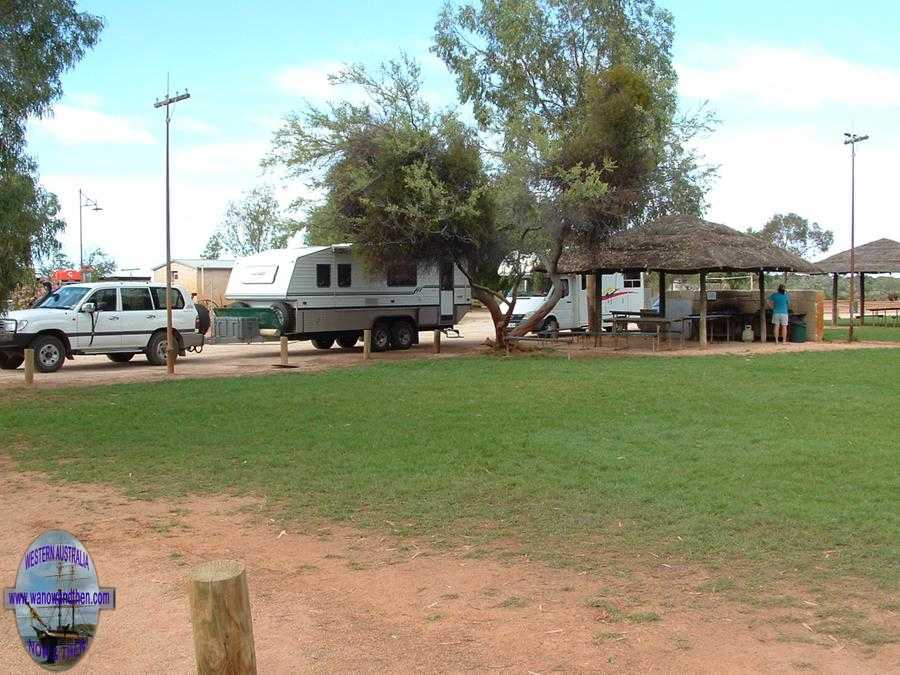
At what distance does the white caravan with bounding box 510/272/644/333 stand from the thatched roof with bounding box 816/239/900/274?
6.98 meters

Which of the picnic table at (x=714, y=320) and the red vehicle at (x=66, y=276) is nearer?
the picnic table at (x=714, y=320)

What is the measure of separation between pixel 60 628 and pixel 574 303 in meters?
27.2

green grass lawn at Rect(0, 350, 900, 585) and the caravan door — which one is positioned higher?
the caravan door

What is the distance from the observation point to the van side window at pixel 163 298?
768 inches

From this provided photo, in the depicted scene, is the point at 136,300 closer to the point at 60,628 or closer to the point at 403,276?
the point at 403,276

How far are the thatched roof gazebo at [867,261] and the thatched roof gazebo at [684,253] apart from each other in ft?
27.9

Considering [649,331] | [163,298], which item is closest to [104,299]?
[163,298]

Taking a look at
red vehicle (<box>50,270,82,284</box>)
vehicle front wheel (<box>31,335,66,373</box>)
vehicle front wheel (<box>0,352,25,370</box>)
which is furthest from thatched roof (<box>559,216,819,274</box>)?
red vehicle (<box>50,270,82,284</box>)

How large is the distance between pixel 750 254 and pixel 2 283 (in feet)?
60.9

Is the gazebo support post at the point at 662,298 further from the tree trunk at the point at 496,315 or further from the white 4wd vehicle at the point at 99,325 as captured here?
the white 4wd vehicle at the point at 99,325

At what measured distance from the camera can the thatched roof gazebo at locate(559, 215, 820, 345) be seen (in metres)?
23.5

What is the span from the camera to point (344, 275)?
76.0 feet

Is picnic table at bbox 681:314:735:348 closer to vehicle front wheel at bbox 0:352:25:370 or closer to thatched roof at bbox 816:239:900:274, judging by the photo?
thatched roof at bbox 816:239:900:274

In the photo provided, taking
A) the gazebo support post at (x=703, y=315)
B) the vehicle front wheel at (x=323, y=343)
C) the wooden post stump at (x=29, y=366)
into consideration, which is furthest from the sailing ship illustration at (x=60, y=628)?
the gazebo support post at (x=703, y=315)
